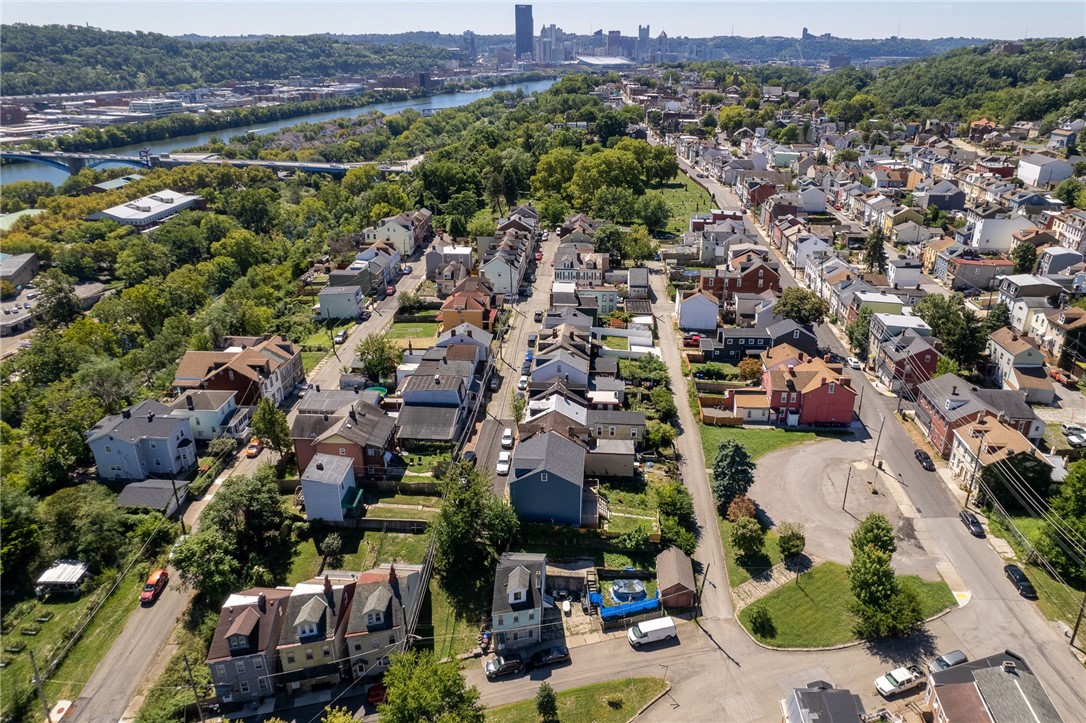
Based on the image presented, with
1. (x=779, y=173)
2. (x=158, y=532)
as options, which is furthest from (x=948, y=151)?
(x=158, y=532)

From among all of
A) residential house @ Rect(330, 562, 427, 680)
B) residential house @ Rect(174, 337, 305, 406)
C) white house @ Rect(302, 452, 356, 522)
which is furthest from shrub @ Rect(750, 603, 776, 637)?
residential house @ Rect(174, 337, 305, 406)

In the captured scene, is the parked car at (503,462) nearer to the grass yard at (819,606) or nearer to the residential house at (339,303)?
the grass yard at (819,606)

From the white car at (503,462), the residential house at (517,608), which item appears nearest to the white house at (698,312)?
the white car at (503,462)


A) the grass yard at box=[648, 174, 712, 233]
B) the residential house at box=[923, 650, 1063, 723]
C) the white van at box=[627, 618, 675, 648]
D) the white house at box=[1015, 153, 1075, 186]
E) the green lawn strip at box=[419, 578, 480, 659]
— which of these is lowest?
the green lawn strip at box=[419, 578, 480, 659]

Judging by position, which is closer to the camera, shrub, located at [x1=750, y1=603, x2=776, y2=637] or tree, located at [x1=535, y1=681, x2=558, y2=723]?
tree, located at [x1=535, y1=681, x2=558, y2=723]

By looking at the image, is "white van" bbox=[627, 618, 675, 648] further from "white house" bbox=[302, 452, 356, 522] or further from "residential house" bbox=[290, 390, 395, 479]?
"residential house" bbox=[290, 390, 395, 479]

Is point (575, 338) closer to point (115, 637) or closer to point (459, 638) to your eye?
point (459, 638)
